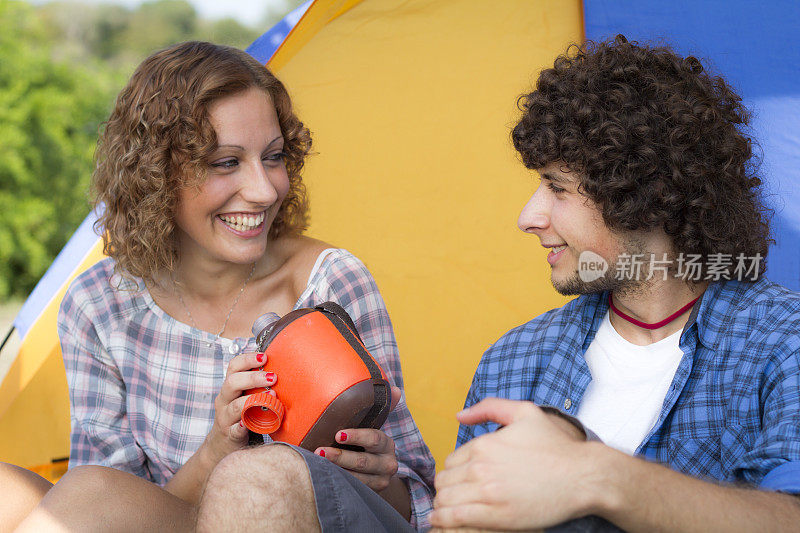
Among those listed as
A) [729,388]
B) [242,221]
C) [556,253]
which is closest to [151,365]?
[242,221]

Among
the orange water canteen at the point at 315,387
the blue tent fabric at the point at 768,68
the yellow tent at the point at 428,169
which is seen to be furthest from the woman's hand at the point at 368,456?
the blue tent fabric at the point at 768,68

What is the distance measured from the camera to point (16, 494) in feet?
4.26

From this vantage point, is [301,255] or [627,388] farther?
[301,255]

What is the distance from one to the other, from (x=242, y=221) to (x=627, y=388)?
73 cm

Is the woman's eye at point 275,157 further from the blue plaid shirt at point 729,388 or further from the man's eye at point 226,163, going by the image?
the blue plaid shirt at point 729,388

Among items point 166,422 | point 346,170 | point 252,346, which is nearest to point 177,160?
point 252,346

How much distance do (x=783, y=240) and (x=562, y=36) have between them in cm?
74

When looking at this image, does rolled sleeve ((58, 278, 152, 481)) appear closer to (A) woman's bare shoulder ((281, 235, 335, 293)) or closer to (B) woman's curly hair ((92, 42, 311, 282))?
(B) woman's curly hair ((92, 42, 311, 282))

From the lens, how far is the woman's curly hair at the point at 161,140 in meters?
1.43

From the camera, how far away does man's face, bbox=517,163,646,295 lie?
130cm

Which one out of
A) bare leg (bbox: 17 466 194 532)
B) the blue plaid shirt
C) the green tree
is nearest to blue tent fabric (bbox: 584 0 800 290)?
the blue plaid shirt

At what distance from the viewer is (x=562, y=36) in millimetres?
2027

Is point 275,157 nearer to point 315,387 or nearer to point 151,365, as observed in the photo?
point 151,365

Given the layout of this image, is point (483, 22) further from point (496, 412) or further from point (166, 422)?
point (496, 412)
